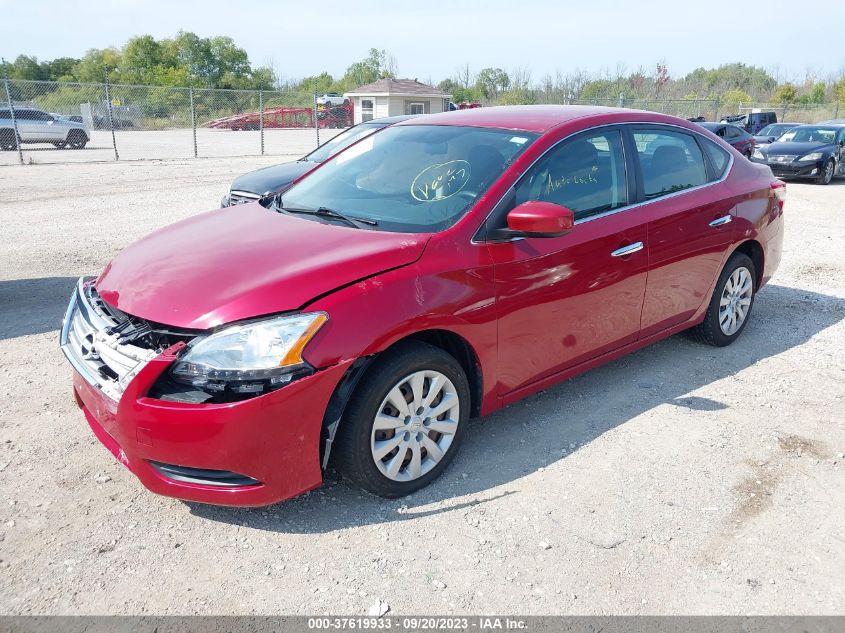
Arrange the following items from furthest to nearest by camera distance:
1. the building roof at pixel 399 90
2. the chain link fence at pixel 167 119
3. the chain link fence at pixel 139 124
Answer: the building roof at pixel 399 90 → the chain link fence at pixel 167 119 → the chain link fence at pixel 139 124

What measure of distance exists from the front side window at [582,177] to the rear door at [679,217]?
204mm

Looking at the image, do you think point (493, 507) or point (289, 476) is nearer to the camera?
point (289, 476)

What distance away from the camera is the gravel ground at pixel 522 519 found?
106 inches

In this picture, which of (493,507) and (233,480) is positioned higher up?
(233,480)

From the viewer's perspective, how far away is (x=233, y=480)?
2.82 meters

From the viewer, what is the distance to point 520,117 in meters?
4.13

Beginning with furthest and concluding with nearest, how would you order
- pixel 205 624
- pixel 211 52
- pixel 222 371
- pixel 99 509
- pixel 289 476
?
pixel 211 52 < pixel 99 509 < pixel 289 476 < pixel 222 371 < pixel 205 624

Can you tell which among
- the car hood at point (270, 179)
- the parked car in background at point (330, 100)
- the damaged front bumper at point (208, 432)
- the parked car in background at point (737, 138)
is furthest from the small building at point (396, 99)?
the damaged front bumper at point (208, 432)

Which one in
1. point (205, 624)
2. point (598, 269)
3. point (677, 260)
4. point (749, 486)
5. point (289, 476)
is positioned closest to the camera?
point (205, 624)

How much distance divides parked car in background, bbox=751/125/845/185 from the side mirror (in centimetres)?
1559

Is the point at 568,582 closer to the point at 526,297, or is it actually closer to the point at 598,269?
the point at 526,297

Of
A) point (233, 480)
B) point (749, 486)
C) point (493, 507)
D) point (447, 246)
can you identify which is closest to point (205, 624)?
point (233, 480)

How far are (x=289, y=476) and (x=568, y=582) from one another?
1.23 m

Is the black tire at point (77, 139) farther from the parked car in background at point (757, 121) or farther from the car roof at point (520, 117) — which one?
the parked car in background at point (757, 121)
